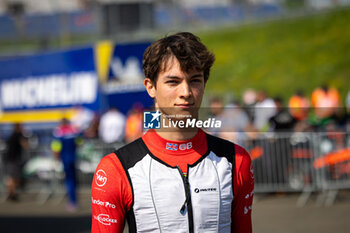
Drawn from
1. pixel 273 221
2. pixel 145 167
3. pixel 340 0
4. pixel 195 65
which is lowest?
pixel 273 221

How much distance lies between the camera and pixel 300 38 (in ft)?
98.5

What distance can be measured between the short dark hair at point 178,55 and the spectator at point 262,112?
32.5ft

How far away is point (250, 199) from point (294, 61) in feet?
88.1

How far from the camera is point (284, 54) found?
29.5 metres

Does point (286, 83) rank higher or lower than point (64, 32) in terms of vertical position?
lower

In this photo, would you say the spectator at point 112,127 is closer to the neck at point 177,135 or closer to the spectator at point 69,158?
the spectator at point 69,158

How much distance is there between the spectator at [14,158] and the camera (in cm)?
1292

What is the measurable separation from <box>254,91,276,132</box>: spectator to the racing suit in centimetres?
985

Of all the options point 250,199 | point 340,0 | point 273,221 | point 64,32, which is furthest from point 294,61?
point 250,199

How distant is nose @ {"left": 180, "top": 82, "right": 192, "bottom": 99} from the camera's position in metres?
2.43

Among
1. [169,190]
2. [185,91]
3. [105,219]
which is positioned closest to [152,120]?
[185,91]

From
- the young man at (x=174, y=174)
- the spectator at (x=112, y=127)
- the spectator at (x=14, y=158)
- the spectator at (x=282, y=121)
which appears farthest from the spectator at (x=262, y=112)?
the young man at (x=174, y=174)

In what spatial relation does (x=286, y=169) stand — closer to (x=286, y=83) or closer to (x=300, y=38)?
(x=286, y=83)

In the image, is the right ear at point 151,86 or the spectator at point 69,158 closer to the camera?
the right ear at point 151,86
